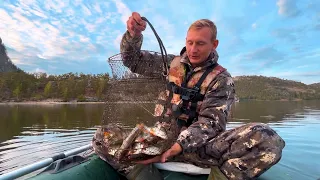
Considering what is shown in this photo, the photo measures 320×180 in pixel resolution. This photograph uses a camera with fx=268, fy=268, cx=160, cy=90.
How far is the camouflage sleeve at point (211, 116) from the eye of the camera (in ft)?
6.88

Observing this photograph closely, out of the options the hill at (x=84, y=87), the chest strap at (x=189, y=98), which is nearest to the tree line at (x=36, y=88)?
the hill at (x=84, y=87)

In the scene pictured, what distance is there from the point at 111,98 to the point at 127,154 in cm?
120

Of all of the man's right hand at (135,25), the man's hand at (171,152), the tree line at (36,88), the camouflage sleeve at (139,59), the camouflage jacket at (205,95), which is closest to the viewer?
the man's hand at (171,152)

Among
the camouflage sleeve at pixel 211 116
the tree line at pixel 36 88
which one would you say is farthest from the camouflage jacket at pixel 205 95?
the tree line at pixel 36 88

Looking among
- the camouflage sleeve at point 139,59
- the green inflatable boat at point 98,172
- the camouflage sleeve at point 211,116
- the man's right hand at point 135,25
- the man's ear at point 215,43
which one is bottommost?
the green inflatable boat at point 98,172

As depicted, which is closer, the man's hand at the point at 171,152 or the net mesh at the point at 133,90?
the man's hand at the point at 171,152

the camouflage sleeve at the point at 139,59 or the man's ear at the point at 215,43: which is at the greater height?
the man's ear at the point at 215,43

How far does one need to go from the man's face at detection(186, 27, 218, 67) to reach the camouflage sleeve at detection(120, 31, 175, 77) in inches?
19.5

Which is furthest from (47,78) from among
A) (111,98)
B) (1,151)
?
(111,98)

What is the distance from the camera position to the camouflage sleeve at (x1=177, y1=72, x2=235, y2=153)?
210cm

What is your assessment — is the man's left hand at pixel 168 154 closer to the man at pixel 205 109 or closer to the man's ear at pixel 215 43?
the man at pixel 205 109

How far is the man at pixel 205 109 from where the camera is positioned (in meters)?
2.14

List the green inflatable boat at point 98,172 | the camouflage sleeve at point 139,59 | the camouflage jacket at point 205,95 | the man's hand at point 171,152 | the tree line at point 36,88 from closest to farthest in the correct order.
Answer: the man's hand at point 171,152 < the camouflage jacket at point 205,95 < the green inflatable boat at point 98,172 < the camouflage sleeve at point 139,59 < the tree line at point 36,88

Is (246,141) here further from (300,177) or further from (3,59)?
(3,59)
